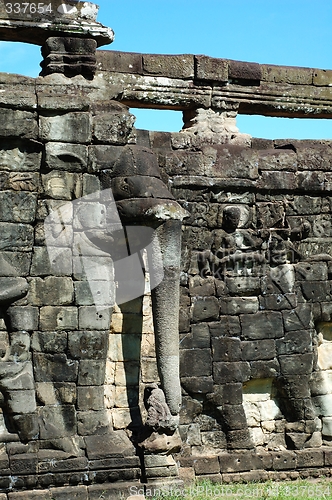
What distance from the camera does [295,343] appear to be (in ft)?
36.9

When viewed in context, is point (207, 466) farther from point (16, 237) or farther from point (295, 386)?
point (16, 237)

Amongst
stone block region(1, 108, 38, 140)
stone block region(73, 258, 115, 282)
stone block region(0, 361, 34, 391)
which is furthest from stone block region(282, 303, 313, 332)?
stone block region(1, 108, 38, 140)

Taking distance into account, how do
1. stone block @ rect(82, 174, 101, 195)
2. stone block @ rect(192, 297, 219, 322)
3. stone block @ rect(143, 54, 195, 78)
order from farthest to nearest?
stone block @ rect(143, 54, 195, 78), stone block @ rect(192, 297, 219, 322), stone block @ rect(82, 174, 101, 195)

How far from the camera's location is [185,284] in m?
10.8

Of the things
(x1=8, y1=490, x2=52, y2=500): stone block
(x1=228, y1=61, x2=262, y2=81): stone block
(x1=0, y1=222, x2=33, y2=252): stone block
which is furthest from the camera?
(x1=228, y1=61, x2=262, y2=81): stone block

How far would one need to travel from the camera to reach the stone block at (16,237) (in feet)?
31.6

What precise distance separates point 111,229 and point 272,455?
11.0 ft

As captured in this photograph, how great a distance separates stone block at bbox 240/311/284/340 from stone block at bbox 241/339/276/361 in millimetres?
60

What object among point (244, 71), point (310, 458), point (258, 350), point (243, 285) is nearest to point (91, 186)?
point (243, 285)

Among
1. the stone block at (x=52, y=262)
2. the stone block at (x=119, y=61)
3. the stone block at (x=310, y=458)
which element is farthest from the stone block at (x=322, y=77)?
the stone block at (x=310, y=458)

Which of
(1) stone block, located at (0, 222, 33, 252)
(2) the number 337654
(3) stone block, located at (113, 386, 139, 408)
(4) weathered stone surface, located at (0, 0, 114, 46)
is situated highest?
(2) the number 337654

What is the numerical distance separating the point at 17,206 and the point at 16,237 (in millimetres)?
320

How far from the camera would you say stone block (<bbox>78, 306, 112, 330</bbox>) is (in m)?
9.89

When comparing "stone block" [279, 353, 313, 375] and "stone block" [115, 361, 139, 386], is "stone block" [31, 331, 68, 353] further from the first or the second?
"stone block" [279, 353, 313, 375]
